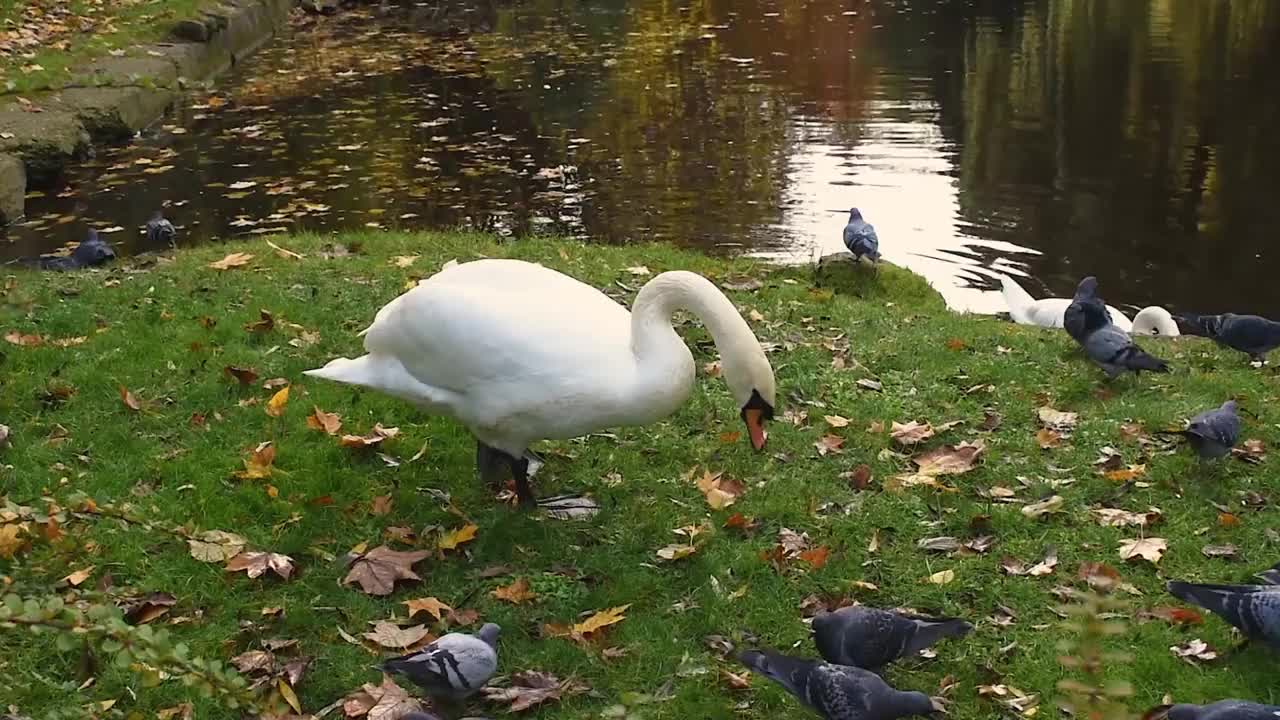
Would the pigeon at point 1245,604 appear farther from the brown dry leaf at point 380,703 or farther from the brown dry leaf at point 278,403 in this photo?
the brown dry leaf at point 278,403

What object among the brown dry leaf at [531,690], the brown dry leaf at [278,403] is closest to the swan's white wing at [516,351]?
the brown dry leaf at [531,690]

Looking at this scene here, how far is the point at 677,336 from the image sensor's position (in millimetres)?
4340

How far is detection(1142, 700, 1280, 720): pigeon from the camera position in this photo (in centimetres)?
312

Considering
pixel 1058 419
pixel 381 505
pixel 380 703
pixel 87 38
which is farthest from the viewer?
pixel 87 38

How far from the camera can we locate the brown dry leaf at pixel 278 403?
5.68m

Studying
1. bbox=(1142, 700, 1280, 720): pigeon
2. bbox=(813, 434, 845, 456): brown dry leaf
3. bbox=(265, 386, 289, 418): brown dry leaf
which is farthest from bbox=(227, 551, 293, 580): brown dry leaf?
bbox=(1142, 700, 1280, 720): pigeon

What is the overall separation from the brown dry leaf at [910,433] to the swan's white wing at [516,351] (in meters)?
1.48

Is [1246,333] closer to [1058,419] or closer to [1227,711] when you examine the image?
[1058,419]

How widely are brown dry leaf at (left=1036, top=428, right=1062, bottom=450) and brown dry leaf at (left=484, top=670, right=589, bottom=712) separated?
2.56 meters

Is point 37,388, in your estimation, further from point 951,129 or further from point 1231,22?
point 1231,22

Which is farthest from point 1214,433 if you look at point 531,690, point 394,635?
point 394,635

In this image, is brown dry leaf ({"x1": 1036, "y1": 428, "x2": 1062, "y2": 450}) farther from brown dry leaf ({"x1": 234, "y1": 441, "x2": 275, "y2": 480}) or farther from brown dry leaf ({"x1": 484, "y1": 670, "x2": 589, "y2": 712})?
brown dry leaf ({"x1": 234, "y1": 441, "x2": 275, "y2": 480})

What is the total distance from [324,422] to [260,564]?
3.72 ft

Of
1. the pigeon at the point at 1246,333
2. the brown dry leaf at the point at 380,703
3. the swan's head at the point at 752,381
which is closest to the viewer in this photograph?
the brown dry leaf at the point at 380,703
